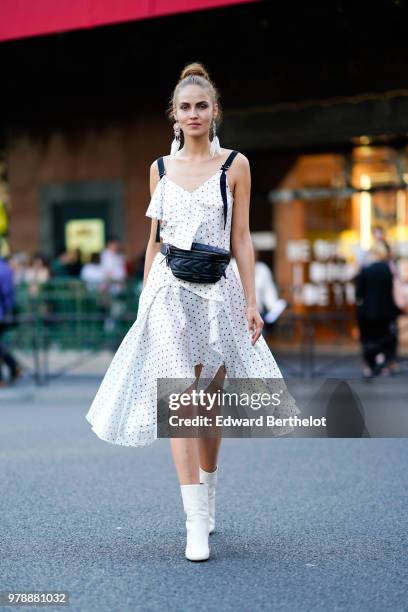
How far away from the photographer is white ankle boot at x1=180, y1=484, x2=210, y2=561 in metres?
4.33

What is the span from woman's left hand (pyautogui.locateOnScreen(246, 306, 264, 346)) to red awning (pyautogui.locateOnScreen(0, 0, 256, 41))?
27.8 feet

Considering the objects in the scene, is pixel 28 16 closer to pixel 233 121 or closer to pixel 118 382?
pixel 233 121

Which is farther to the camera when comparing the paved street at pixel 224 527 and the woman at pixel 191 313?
the woman at pixel 191 313

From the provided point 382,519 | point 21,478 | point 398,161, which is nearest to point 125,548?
point 382,519

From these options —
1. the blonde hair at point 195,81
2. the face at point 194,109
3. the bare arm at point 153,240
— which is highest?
the blonde hair at point 195,81

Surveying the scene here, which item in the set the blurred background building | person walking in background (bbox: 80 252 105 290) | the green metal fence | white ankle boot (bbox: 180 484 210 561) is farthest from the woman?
person walking in background (bbox: 80 252 105 290)

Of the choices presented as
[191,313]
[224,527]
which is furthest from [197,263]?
[224,527]

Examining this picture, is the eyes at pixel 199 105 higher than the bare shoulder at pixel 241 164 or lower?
higher

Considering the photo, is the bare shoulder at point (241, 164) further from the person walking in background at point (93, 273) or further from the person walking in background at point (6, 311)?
the person walking in background at point (93, 273)

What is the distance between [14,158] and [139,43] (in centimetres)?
390

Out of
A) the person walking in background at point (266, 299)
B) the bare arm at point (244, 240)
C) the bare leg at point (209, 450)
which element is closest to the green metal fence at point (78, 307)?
the person walking in background at point (266, 299)

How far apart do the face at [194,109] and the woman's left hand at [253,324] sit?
84 centimetres

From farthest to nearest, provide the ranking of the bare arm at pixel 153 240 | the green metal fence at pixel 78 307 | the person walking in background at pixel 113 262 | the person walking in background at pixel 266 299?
the person walking in background at pixel 113 262
the green metal fence at pixel 78 307
the person walking in background at pixel 266 299
the bare arm at pixel 153 240

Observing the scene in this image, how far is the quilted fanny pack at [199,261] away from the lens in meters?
4.40
